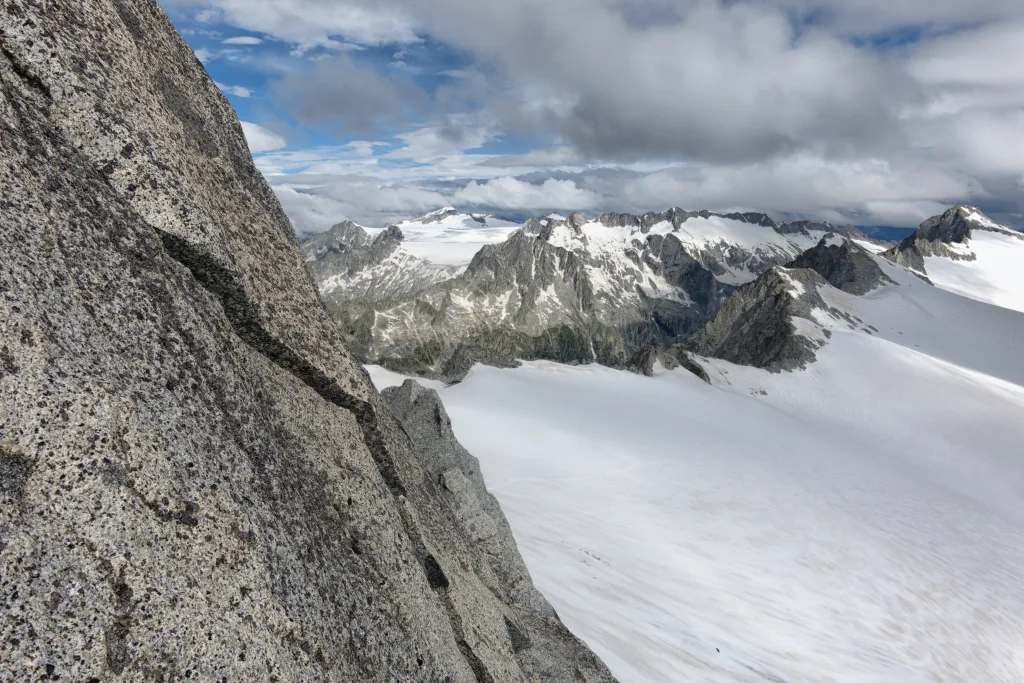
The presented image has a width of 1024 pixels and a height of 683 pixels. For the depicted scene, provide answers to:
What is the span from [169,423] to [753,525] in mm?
30194

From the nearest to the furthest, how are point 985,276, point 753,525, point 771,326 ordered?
point 753,525
point 771,326
point 985,276

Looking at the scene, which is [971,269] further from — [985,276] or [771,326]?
[771,326]

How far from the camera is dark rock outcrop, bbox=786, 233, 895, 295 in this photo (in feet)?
420

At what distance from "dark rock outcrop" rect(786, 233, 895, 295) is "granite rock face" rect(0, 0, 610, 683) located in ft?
459

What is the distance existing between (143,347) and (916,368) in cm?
9385

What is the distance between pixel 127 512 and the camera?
→ 4.36 m

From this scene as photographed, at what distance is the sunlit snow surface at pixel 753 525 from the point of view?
1814 cm

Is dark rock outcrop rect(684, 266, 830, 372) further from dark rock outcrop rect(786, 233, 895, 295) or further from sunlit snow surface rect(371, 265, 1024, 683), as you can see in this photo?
sunlit snow surface rect(371, 265, 1024, 683)

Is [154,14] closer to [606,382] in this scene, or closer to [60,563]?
[60,563]

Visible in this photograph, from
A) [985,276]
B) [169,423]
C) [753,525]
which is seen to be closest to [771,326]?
[753,525]

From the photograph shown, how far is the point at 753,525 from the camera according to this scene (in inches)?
1152

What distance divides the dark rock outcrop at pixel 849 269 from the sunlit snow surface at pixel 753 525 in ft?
222

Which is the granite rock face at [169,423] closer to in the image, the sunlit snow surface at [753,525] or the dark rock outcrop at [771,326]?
the sunlit snow surface at [753,525]

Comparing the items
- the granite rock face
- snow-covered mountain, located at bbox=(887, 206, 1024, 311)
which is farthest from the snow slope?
the granite rock face
